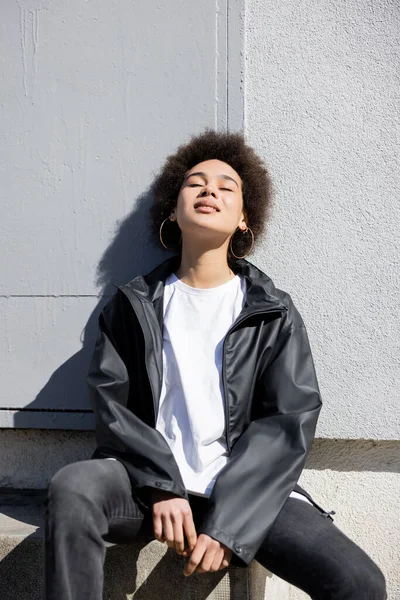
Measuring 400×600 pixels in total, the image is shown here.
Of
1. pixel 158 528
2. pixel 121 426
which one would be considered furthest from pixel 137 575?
pixel 121 426

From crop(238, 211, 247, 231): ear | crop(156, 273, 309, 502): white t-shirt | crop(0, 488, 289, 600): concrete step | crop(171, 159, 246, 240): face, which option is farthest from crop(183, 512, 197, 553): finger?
crop(238, 211, 247, 231): ear

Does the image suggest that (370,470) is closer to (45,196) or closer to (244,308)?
(244,308)

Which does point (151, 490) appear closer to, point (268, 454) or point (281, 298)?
point (268, 454)

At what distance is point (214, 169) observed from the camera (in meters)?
2.90

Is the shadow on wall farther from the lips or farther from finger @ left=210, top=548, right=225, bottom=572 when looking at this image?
finger @ left=210, top=548, right=225, bottom=572

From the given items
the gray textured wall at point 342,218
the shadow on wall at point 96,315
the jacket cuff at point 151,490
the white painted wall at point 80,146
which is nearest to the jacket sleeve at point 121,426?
the jacket cuff at point 151,490

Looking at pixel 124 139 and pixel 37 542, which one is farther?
pixel 124 139

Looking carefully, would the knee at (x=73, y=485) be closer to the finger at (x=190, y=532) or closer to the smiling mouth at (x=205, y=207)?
the finger at (x=190, y=532)

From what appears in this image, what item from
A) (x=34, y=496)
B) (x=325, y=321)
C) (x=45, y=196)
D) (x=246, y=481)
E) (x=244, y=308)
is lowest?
(x=34, y=496)

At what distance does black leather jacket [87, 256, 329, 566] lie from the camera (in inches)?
90.5

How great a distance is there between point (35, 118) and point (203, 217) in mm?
1076

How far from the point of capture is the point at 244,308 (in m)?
2.65

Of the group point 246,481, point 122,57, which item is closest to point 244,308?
point 246,481

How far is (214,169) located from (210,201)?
0.62ft
